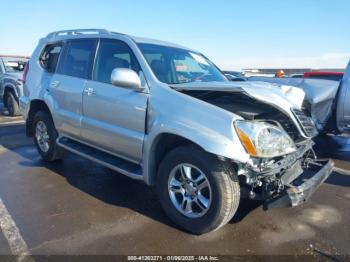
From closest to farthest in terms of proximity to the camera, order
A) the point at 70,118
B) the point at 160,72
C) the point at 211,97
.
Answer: the point at 211,97
the point at 160,72
the point at 70,118

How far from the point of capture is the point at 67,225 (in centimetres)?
334

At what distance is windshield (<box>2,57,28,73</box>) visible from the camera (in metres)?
11.3

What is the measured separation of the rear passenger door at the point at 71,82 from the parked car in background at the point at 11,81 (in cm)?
594

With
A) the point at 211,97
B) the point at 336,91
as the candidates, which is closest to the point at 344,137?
the point at 336,91

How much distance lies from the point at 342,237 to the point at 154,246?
6.15ft

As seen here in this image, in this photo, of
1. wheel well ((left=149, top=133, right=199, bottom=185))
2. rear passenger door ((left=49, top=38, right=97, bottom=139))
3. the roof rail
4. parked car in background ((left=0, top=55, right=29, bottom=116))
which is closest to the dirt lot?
wheel well ((left=149, top=133, right=199, bottom=185))

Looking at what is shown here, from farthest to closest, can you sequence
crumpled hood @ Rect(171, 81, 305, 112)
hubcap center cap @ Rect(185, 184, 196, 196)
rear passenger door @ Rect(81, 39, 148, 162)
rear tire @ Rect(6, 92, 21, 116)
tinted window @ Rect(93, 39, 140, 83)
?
1. rear tire @ Rect(6, 92, 21, 116)
2. tinted window @ Rect(93, 39, 140, 83)
3. rear passenger door @ Rect(81, 39, 148, 162)
4. hubcap center cap @ Rect(185, 184, 196, 196)
5. crumpled hood @ Rect(171, 81, 305, 112)

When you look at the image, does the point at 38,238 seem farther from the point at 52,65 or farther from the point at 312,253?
the point at 52,65

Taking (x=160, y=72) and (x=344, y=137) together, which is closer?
(x=160, y=72)

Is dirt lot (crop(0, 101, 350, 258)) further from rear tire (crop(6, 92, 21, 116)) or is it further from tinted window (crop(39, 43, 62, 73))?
rear tire (crop(6, 92, 21, 116))

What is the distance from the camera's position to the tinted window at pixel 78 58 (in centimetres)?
433

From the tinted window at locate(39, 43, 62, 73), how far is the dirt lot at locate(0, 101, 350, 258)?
1.69m

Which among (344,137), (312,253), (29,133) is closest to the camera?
(312,253)

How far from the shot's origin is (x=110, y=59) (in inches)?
160
